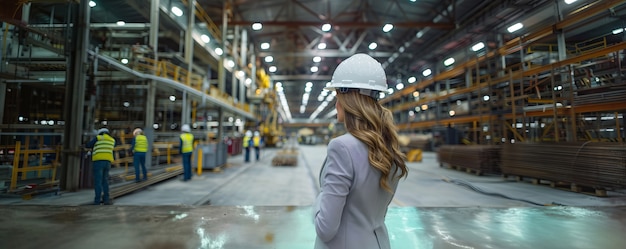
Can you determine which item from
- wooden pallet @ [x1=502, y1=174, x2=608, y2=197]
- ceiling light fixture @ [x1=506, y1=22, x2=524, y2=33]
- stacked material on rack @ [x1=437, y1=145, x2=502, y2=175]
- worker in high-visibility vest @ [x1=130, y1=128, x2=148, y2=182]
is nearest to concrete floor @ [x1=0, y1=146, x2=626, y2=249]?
wooden pallet @ [x1=502, y1=174, x2=608, y2=197]

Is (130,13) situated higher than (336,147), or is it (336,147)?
(130,13)

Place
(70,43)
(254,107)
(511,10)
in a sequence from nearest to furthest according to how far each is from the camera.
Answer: (511,10)
(70,43)
(254,107)

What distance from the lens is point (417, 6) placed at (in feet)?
33.8

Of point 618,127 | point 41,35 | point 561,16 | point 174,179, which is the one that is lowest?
point 174,179

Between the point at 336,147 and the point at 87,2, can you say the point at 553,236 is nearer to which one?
the point at 336,147

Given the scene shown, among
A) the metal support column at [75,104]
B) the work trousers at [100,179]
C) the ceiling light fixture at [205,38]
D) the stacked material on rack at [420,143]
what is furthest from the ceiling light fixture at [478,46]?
the stacked material on rack at [420,143]

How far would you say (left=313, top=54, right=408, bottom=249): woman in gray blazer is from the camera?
880 mm

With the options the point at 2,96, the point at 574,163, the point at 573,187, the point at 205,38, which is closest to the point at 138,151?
the point at 2,96

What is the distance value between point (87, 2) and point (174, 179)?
5.21 meters

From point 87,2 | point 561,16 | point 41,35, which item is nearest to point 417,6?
point 561,16

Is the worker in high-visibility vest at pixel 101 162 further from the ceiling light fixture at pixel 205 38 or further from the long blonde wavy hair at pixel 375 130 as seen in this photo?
the ceiling light fixture at pixel 205 38

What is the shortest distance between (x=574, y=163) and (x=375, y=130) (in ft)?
24.1

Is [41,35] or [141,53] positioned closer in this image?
[41,35]

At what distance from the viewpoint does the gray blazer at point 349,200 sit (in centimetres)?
87
